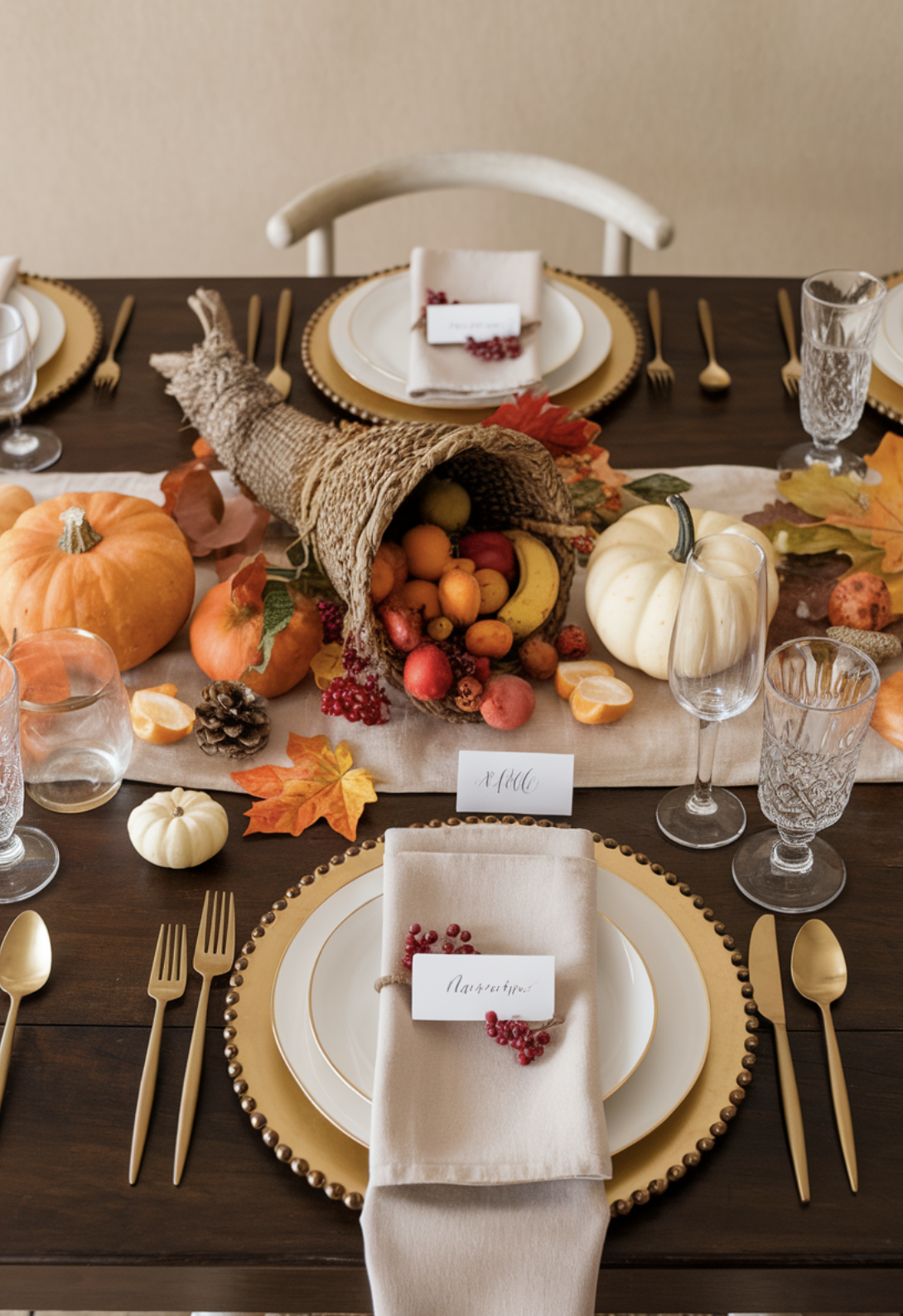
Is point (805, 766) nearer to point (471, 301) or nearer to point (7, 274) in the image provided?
point (471, 301)

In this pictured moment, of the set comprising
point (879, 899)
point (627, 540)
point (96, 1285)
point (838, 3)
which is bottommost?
point (96, 1285)

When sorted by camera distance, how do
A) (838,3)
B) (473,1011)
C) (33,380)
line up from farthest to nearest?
(838,3) → (33,380) → (473,1011)

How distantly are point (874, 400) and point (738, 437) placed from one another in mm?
192

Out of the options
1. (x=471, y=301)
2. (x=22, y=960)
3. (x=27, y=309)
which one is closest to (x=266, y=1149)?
(x=22, y=960)

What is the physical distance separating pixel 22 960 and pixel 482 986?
0.40 m

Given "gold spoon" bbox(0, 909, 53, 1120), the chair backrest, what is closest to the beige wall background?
the chair backrest

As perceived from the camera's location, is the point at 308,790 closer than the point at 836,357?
Yes

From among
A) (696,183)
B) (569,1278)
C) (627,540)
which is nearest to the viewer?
(569,1278)

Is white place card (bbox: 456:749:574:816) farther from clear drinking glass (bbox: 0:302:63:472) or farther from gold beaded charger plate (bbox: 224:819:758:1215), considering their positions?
clear drinking glass (bbox: 0:302:63:472)

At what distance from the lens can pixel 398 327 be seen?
1.66 metres

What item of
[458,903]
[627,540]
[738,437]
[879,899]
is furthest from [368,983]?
[738,437]

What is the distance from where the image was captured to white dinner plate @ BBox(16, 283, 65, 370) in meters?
1.65

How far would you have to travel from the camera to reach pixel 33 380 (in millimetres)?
1492

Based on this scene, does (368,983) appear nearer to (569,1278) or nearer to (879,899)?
(569,1278)
